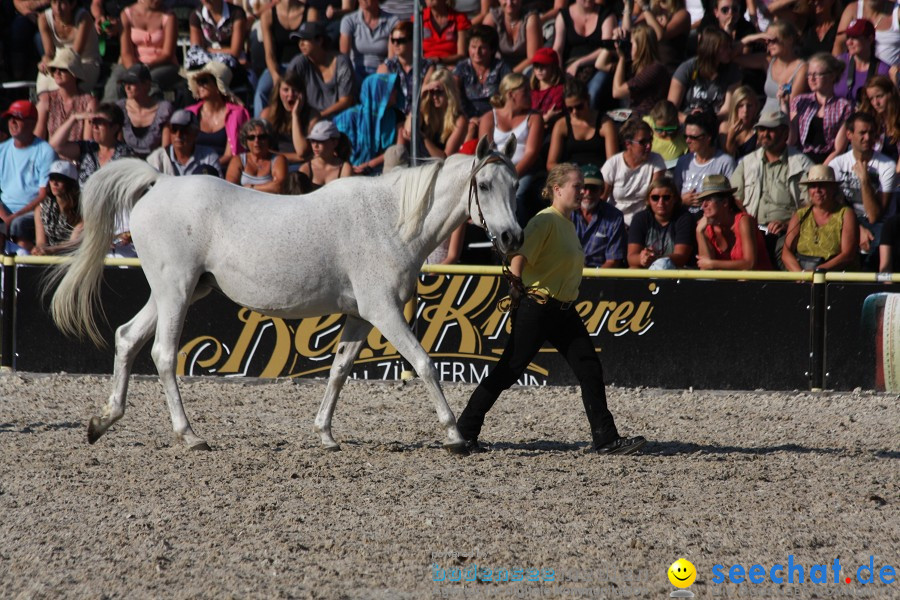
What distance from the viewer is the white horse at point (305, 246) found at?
7.01 metres

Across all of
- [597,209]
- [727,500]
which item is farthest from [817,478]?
[597,209]

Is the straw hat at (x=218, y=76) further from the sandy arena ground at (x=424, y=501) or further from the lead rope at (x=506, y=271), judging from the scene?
the lead rope at (x=506, y=271)

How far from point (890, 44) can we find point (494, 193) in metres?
6.27

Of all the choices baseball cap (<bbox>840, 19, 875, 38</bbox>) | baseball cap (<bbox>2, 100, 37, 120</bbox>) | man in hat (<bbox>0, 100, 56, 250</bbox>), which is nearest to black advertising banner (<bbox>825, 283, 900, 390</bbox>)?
baseball cap (<bbox>840, 19, 875, 38</bbox>)

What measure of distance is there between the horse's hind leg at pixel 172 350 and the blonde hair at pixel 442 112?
460cm

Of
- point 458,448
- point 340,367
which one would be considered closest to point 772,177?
point 458,448

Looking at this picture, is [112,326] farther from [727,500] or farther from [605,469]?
[727,500]

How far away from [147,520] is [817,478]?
358 centimetres

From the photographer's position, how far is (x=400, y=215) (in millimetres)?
7070

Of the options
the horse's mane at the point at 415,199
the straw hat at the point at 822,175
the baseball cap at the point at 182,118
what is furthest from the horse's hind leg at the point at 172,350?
the straw hat at the point at 822,175

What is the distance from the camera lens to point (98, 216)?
7.42 m

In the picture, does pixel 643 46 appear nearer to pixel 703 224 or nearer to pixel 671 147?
pixel 671 147

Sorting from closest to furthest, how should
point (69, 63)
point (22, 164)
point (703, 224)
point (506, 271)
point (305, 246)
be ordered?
point (506, 271), point (305, 246), point (703, 224), point (22, 164), point (69, 63)

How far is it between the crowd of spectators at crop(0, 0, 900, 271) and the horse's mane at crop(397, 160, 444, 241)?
2765 mm
